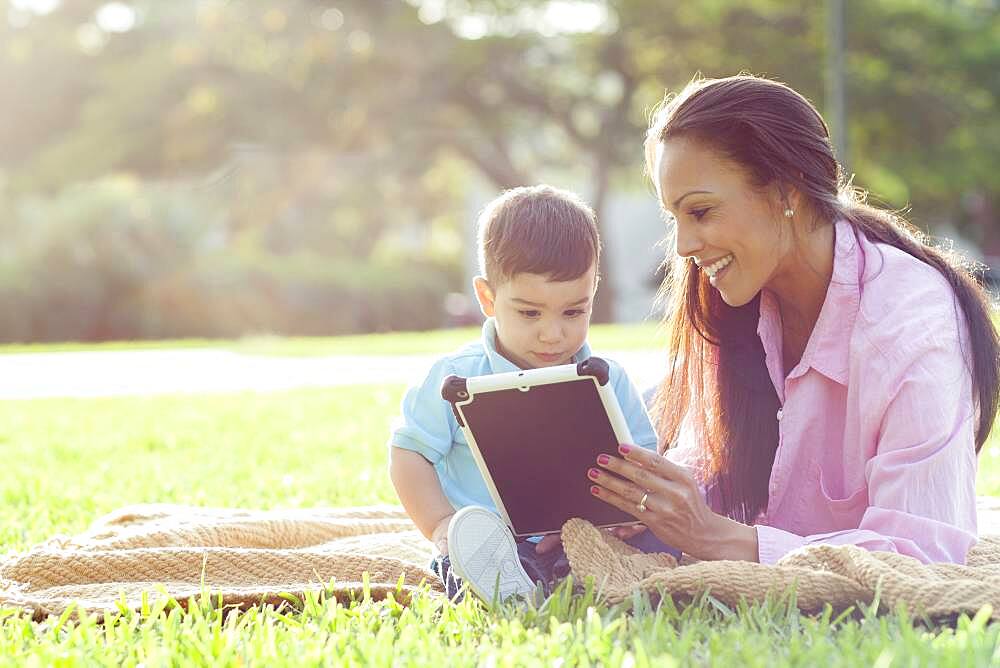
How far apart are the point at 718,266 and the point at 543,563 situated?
0.94m

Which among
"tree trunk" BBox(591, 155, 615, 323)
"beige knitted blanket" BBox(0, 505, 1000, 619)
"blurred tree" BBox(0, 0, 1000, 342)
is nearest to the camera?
"beige knitted blanket" BBox(0, 505, 1000, 619)

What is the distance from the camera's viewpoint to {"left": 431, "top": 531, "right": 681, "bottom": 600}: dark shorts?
3396 mm

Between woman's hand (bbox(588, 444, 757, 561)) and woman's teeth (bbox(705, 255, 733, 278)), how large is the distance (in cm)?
68

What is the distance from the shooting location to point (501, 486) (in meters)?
3.48

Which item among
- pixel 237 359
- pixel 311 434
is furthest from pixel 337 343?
pixel 311 434

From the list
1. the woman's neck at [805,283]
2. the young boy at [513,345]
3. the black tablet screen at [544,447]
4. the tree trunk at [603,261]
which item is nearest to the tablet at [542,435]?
the black tablet screen at [544,447]

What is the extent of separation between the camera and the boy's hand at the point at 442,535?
3547 millimetres

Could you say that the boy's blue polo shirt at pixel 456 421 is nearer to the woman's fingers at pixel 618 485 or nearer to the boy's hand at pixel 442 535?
the boy's hand at pixel 442 535

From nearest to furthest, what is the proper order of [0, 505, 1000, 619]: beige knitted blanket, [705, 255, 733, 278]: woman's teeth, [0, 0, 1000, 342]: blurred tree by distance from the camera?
1. [0, 505, 1000, 619]: beige knitted blanket
2. [705, 255, 733, 278]: woman's teeth
3. [0, 0, 1000, 342]: blurred tree

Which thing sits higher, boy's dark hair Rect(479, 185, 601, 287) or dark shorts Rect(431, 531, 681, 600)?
boy's dark hair Rect(479, 185, 601, 287)

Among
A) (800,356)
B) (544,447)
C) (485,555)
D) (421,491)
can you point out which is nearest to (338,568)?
(421,491)

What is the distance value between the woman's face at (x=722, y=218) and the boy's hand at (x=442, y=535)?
97cm

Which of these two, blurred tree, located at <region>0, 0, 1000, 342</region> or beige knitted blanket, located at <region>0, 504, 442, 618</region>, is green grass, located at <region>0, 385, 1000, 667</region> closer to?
beige knitted blanket, located at <region>0, 504, 442, 618</region>

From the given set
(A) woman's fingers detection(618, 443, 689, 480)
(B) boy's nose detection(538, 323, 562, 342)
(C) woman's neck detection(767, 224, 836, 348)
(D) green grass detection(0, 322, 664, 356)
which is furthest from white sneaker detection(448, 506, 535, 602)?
(D) green grass detection(0, 322, 664, 356)
